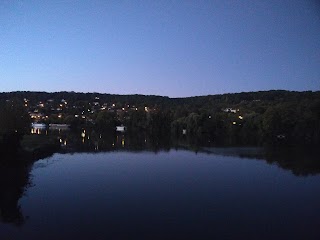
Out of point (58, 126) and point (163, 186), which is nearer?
point (163, 186)

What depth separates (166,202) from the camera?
14203 millimetres

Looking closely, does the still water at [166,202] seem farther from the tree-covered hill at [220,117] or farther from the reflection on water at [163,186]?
the tree-covered hill at [220,117]

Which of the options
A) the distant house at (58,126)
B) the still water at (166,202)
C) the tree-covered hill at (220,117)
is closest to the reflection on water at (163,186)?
the still water at (166,202)

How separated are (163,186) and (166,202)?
3205 mm

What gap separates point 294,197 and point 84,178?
1133 centimetres

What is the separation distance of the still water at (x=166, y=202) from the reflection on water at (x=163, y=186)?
0.04m

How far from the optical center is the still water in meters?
10.9

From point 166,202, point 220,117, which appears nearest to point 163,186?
point 166,202

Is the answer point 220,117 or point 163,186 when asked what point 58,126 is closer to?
point 220,117

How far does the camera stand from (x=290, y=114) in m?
47.2

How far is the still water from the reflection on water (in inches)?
1.5

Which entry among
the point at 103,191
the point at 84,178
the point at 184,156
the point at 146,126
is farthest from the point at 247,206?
the point at 146,126

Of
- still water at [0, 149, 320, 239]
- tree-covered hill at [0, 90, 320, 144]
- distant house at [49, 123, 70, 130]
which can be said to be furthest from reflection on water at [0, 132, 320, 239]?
distant house at [49, 123, 70, 130]

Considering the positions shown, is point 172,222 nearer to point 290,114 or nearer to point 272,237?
point 272,237
